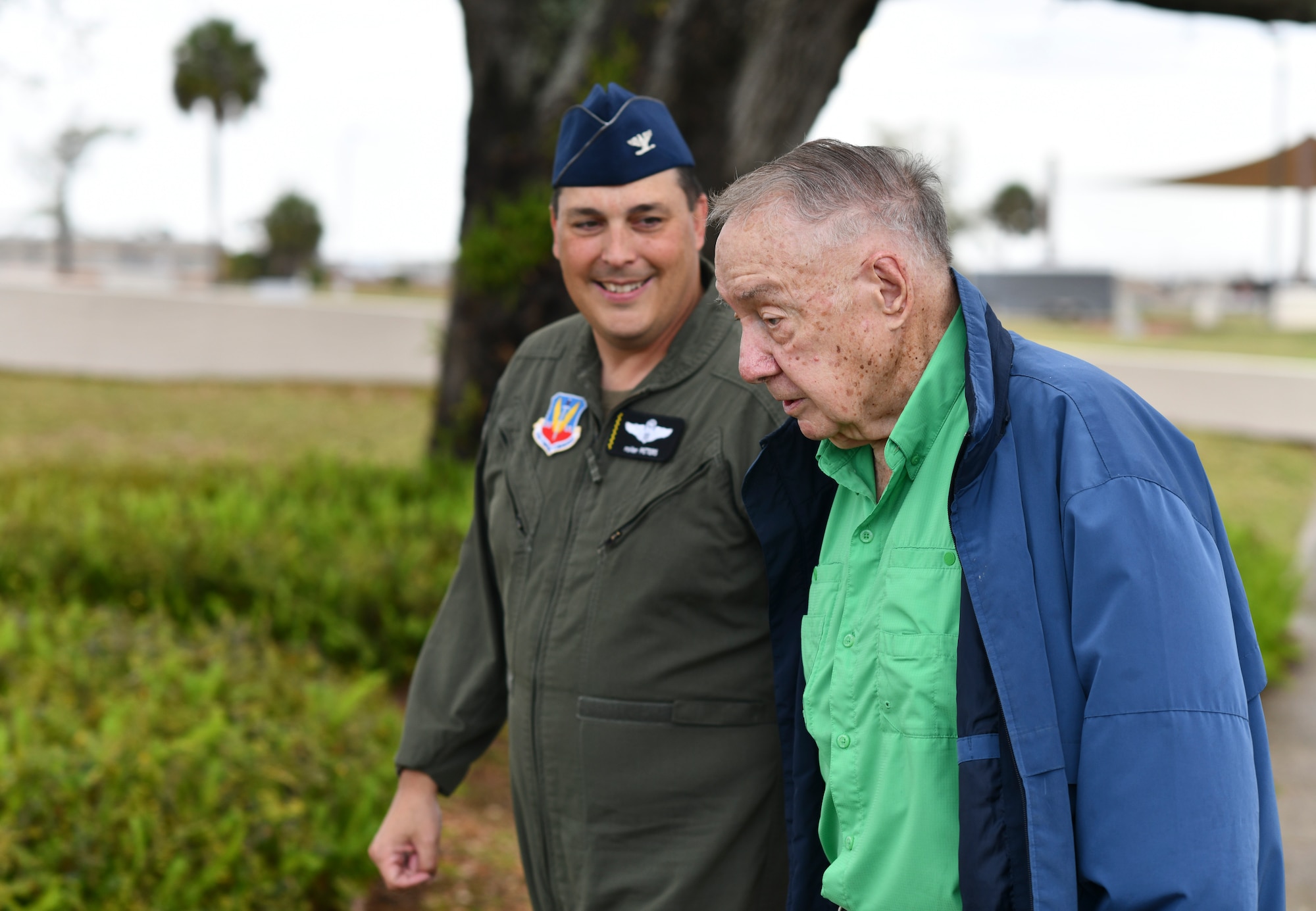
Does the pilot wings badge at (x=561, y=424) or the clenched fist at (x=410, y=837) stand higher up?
the pilot wings badge at (x=561, y=424)

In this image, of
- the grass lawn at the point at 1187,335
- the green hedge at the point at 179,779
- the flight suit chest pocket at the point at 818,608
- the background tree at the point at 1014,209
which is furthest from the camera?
the background tree at the point at 1014,209

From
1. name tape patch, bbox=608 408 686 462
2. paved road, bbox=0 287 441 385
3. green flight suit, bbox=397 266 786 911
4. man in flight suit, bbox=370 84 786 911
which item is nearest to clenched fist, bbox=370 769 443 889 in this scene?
man in flight suit, bbox=370 84 786 911

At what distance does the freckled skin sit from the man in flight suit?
507 millimetres

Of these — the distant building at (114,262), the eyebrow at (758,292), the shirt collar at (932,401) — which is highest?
the distant building at (114,262)

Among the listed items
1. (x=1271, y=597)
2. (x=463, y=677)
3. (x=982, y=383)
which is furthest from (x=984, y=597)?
(x=1271, y=597)

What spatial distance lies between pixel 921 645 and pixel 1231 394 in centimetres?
1578

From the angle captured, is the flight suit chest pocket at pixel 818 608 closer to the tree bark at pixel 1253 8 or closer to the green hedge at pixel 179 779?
the green hedge at pixel 179 779

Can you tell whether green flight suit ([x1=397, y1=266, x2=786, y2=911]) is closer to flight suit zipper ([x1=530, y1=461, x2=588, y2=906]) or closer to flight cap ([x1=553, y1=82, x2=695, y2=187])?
flight suit zipper ([x1=530, y1=461, x2=588, y2=906])

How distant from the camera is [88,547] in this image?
5.63 meters

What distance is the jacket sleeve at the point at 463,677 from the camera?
2.32m

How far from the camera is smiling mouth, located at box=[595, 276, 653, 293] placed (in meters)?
2.13

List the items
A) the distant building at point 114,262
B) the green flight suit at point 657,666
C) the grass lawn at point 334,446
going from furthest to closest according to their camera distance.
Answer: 1. the distant building at point 114,262
2. the grass lawn at point 334,446
3. the green flight suit at point 657,666

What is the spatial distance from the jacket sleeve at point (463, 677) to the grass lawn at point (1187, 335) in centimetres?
1937

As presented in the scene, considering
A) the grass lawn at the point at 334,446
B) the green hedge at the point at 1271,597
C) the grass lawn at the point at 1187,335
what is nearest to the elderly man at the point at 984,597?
the grass lawn at the point at 334,446
